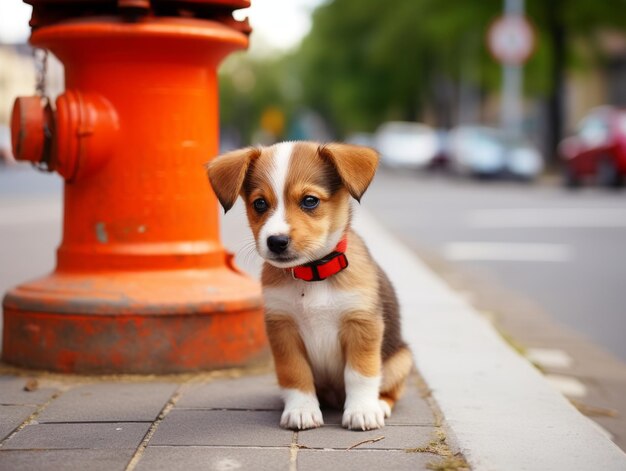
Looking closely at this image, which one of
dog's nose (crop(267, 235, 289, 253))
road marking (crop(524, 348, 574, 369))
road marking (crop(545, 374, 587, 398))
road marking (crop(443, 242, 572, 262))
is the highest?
dog's nose (crop(267, 235, 289, 253))

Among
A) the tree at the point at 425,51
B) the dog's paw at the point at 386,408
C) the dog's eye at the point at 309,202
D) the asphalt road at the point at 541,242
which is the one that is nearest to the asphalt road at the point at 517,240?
the asphalt road at the point at 541,242

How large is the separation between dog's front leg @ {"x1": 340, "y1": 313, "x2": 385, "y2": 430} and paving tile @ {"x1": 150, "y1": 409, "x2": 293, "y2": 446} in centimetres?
27

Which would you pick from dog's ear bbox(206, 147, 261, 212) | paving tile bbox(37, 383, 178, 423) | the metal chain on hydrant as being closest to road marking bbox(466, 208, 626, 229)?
the metal chain on hydrant

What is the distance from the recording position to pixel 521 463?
3.23 meters

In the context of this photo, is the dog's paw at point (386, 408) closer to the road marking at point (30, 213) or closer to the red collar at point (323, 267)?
the red collar at point (323, 267)

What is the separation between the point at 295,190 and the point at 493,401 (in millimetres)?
1322

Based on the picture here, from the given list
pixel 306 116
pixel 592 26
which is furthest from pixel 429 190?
pixel 306 116

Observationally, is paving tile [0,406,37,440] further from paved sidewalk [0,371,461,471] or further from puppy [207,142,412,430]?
puppy [207,142,412,430]

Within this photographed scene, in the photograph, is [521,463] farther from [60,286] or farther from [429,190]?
[429,190]

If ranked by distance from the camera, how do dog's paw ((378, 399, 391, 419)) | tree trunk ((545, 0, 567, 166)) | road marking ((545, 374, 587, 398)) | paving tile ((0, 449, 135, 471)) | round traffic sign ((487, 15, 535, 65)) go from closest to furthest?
paving tile ((0, 449, 135, 471)) < dog's paw ((378, 399, 391, 419)) < road marking ((545, 374, 587, 398)) < round traffic sign ((487, 15, 535, 65)) < tree trunk ((545, 0, 567, 166))

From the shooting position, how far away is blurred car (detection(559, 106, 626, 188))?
66.3ft

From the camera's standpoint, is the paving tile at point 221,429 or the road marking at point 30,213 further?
the road marking at point 30,213

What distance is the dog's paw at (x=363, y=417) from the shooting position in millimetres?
3629

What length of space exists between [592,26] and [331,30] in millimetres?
19458
